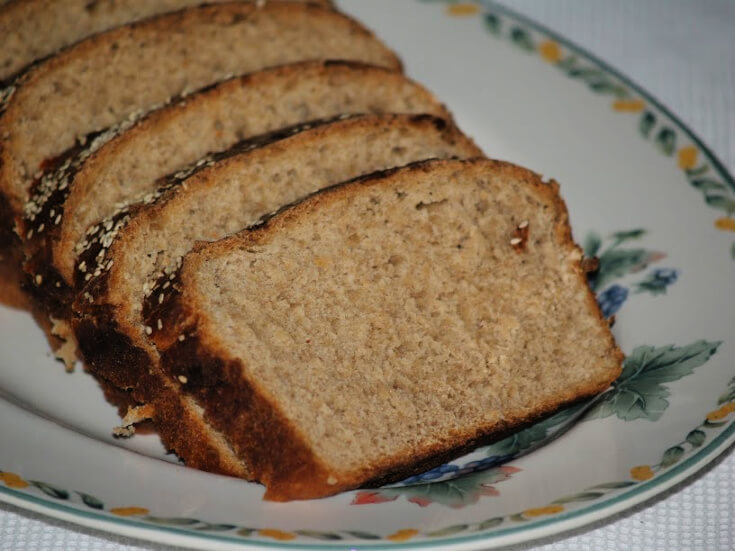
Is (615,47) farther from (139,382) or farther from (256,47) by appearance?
(139,382)

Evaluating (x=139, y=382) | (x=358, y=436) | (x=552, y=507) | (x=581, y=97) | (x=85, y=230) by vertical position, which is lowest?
(x=552, y=507)

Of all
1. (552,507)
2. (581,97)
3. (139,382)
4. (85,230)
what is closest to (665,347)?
(552,507)

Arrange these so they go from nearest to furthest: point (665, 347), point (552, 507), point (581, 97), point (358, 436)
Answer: point (552, 507), point (358, 436), point (665, 347), point (581, 97)

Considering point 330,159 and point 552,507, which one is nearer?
point 552,507

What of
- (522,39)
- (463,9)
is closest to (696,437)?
(522,39)

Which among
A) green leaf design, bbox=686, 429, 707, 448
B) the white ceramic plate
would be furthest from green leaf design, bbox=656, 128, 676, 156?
green leaf design, bbox=686, 429, 707, 448

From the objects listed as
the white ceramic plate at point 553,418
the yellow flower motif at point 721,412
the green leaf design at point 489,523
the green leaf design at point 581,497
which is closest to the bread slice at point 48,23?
the white ceramic plate at point 553,418

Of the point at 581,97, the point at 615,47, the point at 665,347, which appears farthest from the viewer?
the point at 615,47
